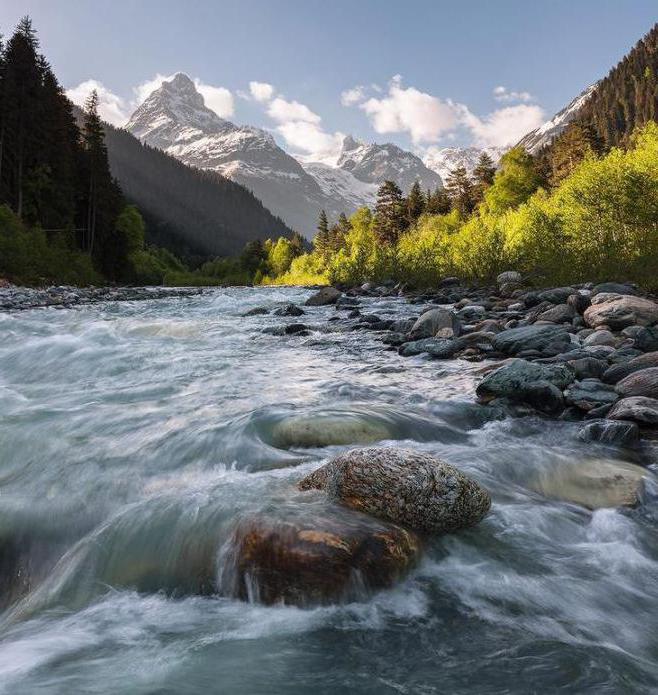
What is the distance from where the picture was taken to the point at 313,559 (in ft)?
9.93

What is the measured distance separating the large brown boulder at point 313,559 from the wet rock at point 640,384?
4.27 metres

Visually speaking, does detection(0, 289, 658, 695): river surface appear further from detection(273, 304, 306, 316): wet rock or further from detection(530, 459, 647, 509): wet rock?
detection(273, 304, 306, 316): wet rock

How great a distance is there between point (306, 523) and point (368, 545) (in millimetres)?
404

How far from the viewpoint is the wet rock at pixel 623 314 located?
10.3 m

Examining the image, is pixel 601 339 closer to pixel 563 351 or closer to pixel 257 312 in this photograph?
pixel 563 351

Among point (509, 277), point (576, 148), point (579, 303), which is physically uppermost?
point (576, 148)

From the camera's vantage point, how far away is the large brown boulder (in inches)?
118

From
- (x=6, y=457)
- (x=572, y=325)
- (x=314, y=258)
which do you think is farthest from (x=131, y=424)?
(x=314, y=258)

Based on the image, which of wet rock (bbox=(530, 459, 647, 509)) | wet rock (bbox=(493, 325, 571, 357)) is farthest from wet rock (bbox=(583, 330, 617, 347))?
wet rock (bbox=(530, 459, 647, 509))

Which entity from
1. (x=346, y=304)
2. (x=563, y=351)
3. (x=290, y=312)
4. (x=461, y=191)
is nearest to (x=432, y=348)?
(x=563, y=351)

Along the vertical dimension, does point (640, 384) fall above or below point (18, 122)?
below

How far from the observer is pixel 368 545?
3.17 meters

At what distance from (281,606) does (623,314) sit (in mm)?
9952

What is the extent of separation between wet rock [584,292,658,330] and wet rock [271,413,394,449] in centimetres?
689
